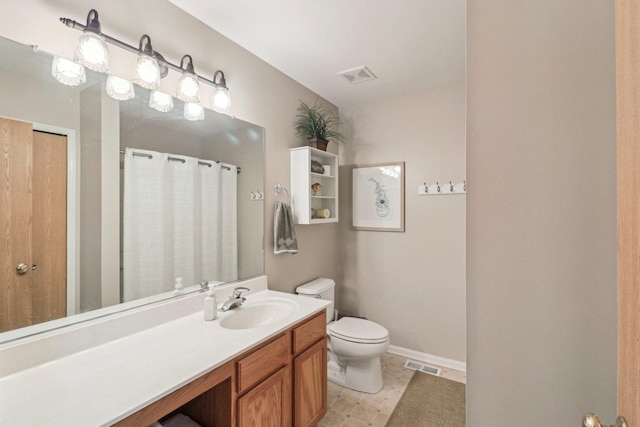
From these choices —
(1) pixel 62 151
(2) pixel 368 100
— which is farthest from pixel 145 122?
(2) pixel 368 100

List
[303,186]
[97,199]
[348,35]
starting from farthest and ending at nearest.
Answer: [303,186]
[348,35]
[97,199]

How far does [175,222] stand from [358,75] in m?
1.79

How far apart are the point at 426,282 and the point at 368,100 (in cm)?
184

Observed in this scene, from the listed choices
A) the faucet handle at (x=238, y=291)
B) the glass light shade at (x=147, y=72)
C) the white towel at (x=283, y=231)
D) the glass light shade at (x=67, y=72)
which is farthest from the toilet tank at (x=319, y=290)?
→ the glass light shade at (x=67, y=72)

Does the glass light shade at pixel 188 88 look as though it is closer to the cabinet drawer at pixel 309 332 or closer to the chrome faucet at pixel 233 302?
the chrome faucet at pixel 233 302

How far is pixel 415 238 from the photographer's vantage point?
2678mm

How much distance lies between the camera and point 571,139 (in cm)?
68

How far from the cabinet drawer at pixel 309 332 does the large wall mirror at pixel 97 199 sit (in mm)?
604

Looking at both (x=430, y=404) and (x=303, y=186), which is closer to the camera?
(x=430, y=404)

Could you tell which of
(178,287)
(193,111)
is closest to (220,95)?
(193,111)

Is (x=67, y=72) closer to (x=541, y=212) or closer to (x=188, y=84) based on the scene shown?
(x=188, y=84)

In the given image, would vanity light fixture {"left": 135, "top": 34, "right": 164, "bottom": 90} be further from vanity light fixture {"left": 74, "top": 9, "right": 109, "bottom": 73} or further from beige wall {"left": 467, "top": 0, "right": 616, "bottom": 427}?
beige wall {"left": 467, "top": 0, "right": 616, "bottom": 427}

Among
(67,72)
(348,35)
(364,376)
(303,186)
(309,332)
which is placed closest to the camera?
(67,72)

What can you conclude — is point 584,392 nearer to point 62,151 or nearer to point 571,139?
point 571,139
